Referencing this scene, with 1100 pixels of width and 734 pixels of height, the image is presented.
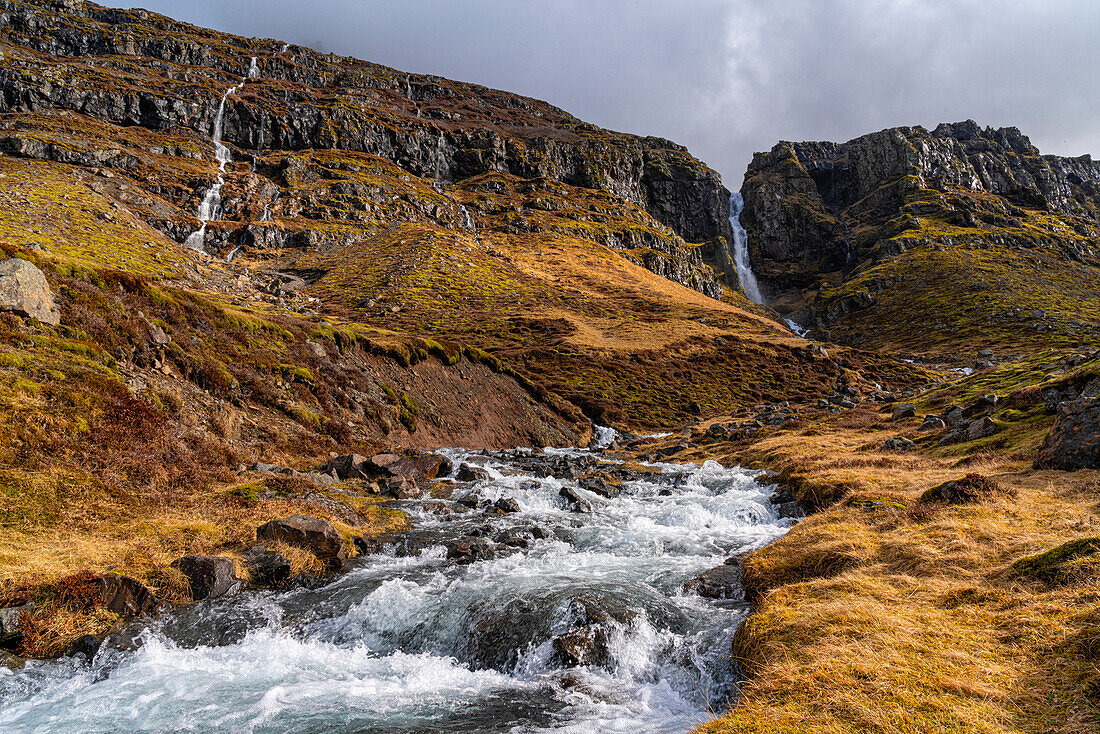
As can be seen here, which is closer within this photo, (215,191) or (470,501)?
(470,501)

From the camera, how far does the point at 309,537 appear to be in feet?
49.8

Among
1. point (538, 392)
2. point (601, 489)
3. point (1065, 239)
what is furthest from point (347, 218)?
point (1065, 239)

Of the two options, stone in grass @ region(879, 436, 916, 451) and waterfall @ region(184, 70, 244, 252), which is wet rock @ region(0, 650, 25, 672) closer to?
stone in grass @ region(879, 436, 916, 451)

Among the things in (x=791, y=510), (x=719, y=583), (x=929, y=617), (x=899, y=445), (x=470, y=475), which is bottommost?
(x=719, y=583)

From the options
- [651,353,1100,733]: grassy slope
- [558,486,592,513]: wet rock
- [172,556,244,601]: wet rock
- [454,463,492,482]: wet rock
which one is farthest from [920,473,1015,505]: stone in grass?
[172,556,244,601]: wet rock

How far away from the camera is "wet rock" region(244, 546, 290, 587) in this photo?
44.5ft

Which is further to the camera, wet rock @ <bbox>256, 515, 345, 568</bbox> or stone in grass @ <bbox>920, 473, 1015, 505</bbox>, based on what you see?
wet rock @ <bbox>256, 515, 345, 568</bbox>

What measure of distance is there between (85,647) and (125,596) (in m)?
1.40

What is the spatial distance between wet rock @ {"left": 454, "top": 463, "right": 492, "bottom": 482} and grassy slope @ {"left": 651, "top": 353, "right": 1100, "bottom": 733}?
1591 centimetres

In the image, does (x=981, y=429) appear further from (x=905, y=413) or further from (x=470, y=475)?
(x=470, y=475)

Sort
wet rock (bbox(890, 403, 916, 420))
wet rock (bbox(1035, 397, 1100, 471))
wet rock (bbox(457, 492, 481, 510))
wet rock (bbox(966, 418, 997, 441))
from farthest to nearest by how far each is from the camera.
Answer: wet rock (bbox(890, 403, 916, 420))
wet rock (bbox(966, 418, 997, 441))
wet rock (bbox(457, 492, 481, 510))
wet rock (bbox(1035, 397, 1100, 471))

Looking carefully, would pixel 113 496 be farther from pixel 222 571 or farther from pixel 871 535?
pixel 871 535

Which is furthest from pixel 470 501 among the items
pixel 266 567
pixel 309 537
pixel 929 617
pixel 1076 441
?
pixel 1076 441

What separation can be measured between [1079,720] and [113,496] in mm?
20735
